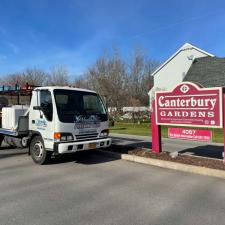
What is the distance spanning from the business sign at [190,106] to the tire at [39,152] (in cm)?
358

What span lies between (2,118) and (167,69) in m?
32.8

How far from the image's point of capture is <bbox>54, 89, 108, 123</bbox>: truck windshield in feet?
28.1

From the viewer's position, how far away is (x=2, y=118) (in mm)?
11273

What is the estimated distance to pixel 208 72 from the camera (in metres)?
28.0

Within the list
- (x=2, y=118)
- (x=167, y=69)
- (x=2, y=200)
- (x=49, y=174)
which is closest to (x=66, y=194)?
(x=2, y=200)

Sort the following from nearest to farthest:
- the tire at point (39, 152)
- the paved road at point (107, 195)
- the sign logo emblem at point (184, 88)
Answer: the paved road at point (107, 195) → the sign logo emblem at point (184, 88) → the tire at point (39, 152)

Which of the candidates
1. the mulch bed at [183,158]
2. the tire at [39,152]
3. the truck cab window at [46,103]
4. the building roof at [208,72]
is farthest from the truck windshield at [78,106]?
the building roof at [208,72]

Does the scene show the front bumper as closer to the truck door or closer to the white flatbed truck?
the white flatbed truck

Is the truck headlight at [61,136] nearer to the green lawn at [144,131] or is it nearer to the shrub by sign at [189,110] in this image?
the shrub by sign at [189,110]

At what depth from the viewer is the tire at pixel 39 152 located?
894 centimetres

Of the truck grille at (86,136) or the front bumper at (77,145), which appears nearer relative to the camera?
the front bumper at (77,145)

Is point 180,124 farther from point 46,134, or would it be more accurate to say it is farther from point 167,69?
point 167,69

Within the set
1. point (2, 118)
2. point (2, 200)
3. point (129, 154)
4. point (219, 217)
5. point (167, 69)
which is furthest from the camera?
point (167, 69)

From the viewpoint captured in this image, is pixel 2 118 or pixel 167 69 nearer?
pixel 2 118
